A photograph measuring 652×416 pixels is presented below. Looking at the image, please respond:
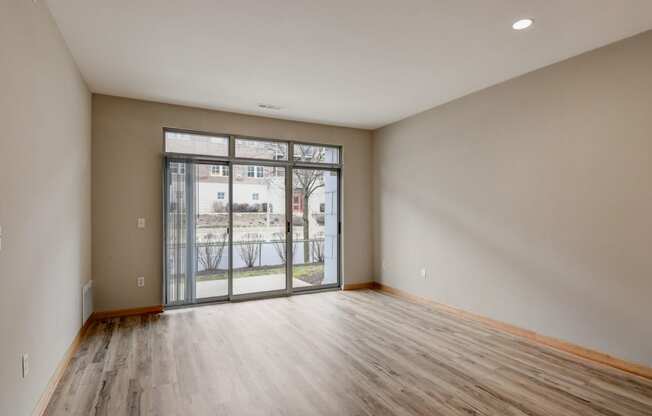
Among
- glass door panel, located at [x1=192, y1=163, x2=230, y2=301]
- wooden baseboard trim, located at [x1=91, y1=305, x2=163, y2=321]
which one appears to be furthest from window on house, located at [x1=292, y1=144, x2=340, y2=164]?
wooden baseboard trim, located at [x1=91, y1=305, x2=163, y2=321]

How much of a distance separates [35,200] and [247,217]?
3032mm

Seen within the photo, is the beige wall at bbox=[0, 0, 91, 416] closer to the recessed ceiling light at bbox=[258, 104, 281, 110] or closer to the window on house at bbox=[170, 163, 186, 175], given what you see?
the window on house at bbox=[170, 163, 186, 175]

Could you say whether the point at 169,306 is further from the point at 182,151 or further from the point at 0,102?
the point at 0,102

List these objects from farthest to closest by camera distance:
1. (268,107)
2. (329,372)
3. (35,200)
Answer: (268,107) < (329,372) < (35,200)

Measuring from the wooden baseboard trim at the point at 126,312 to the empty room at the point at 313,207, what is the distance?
0.09 feet

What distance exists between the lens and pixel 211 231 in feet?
16.2

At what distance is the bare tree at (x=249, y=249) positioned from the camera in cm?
516

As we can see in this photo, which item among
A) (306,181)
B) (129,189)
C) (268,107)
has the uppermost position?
(268,107)

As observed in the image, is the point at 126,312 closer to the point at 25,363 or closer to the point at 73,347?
the point at 73,347

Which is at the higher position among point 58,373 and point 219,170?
point 219,170

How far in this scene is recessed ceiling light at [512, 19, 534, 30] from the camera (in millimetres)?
2665

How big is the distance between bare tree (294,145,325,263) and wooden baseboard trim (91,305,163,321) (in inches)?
87.9

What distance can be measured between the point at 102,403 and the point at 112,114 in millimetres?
3378

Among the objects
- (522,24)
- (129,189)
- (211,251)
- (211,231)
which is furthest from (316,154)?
(522,24)
